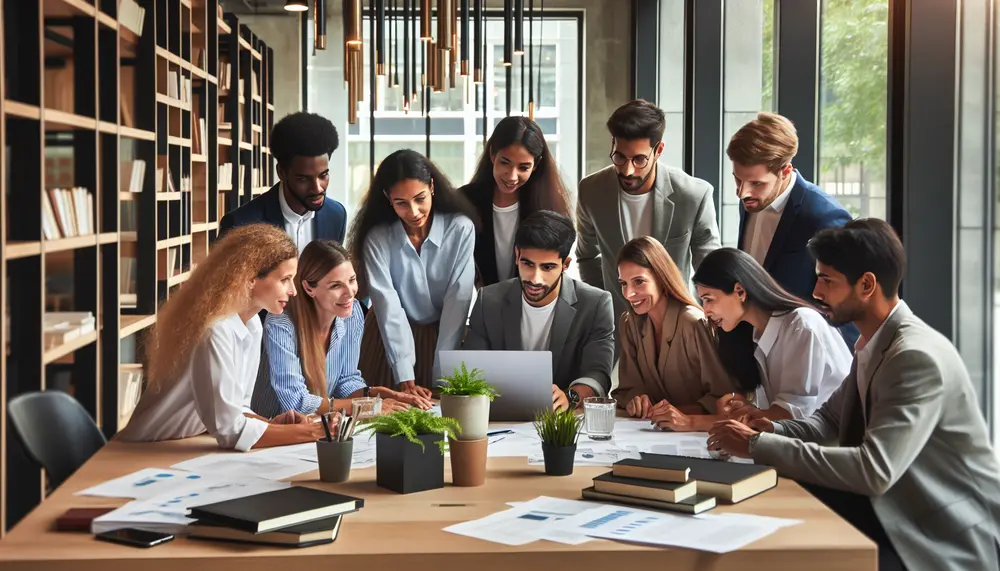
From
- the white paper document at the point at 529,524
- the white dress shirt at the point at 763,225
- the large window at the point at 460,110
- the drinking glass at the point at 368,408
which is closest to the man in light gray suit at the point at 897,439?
the white paper document at the point at 529,524

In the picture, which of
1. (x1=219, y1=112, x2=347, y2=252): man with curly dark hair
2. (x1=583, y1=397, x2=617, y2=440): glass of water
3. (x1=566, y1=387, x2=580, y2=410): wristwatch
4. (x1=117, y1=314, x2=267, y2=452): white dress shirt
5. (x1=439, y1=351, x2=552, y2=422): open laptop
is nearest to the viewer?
(x1=117, y1=314, x2=267, y2=452): white dress shirt

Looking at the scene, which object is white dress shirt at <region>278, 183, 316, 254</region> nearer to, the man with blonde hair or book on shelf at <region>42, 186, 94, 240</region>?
book on shelf at <region>42, 186, 94, 240</region>

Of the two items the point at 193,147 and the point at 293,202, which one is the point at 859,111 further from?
the point at 193,147

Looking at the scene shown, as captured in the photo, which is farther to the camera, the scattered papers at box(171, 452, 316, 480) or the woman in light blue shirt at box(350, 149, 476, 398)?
the woman in light blue shirt at box(350, 149, 476, 398)

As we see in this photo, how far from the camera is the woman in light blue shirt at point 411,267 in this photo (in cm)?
345

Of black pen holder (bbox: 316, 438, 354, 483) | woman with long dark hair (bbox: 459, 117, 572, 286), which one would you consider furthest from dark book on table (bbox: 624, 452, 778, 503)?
woman with long dark hair (bbox: 459, 117, 572, 286)

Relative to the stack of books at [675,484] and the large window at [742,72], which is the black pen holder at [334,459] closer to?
the stack of books at [675,484]

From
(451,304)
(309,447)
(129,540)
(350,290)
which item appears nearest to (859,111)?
(451,304)

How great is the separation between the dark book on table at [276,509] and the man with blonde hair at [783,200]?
6.65 feet

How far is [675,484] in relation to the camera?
190 centimetres

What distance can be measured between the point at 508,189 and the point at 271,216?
0.90 metres

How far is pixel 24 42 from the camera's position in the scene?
3801 millimetres

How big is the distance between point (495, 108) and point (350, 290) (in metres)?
6.30

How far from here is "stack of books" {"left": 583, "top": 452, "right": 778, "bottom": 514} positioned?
1887 mm
